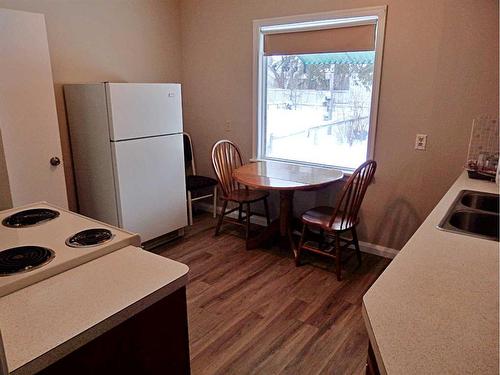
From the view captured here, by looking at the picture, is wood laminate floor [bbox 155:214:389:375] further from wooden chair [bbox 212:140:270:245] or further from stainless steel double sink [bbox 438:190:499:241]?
stainless steel double sink [bbox 438:190:499:241]

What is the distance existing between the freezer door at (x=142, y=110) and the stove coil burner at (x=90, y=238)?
62.7 inches

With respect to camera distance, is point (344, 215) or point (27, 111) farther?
point (344, 215)

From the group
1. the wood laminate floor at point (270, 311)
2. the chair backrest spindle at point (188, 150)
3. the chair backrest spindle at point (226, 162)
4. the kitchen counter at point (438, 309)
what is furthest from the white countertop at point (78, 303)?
the chair backrest spindle at point (188, 150)

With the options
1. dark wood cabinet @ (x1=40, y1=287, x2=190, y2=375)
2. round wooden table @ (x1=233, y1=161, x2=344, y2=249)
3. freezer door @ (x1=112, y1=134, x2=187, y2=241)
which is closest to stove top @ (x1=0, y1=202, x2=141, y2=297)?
dark wood cabinet @ (x1=40, y1=287, x2=190, y2=375)

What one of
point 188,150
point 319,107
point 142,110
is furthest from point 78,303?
point 188,150

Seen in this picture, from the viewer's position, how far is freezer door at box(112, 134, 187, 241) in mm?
2986

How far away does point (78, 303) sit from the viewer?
40.0 inches

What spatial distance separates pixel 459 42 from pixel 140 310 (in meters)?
2.72

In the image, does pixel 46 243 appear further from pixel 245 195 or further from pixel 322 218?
pixel 245 195

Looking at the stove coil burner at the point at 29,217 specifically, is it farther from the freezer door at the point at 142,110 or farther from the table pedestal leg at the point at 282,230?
the table pedestal leg at the point at 282,230

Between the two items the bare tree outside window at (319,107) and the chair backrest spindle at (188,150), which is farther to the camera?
the chair backrest spindle at (188,150)

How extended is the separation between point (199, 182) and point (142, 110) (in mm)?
1114

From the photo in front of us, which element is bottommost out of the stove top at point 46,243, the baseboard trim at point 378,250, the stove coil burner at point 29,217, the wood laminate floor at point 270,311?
the wood laminate floor at point 270,311

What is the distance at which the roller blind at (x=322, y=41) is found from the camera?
291 cm
